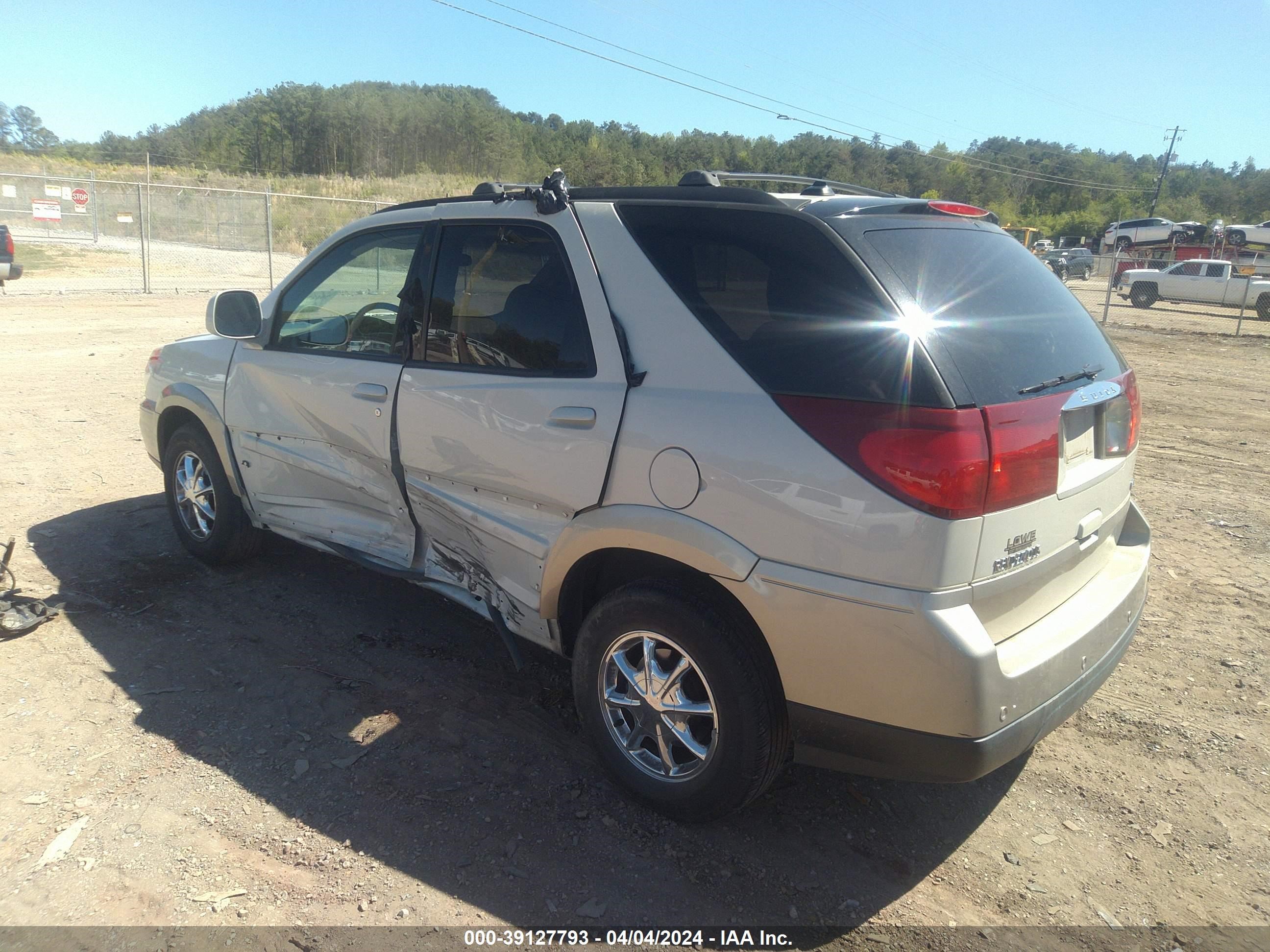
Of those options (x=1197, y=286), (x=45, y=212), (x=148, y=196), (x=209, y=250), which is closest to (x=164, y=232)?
(x=209, y=250)

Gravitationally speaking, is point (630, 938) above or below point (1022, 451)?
below

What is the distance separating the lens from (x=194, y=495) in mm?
4855

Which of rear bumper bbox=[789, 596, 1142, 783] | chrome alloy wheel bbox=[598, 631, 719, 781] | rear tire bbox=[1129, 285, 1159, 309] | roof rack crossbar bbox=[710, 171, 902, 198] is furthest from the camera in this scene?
rear tire bbox=[1129, 285, 1159, 309]

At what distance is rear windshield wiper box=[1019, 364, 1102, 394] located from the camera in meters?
2.46

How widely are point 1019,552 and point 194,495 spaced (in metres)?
4.26

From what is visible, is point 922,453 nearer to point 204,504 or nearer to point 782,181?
point 782,181

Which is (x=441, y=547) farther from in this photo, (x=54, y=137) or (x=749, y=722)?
(x=54, y=137)

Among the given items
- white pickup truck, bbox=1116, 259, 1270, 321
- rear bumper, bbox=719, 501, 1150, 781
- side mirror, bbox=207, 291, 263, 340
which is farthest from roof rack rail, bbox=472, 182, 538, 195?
white pickup truck, bbox=1116, 259, 1270, 321

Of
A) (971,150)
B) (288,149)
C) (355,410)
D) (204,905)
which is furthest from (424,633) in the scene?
(971,150)

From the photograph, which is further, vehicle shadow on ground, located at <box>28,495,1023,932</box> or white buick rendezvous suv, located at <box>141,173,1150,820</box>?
vehicle shadow on ground, located at <box>28,495,1023,932</box>

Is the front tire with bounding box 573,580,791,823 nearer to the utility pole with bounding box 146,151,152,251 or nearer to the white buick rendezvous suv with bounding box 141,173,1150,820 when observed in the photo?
A: the white buick rendezvous suv with bounding box 141,173,1150,820

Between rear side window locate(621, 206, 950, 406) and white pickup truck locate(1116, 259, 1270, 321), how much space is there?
27943mm

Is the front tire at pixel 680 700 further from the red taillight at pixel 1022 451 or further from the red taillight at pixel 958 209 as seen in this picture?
the red taillight at pixel 958 209

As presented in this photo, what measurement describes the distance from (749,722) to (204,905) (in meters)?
1.64
